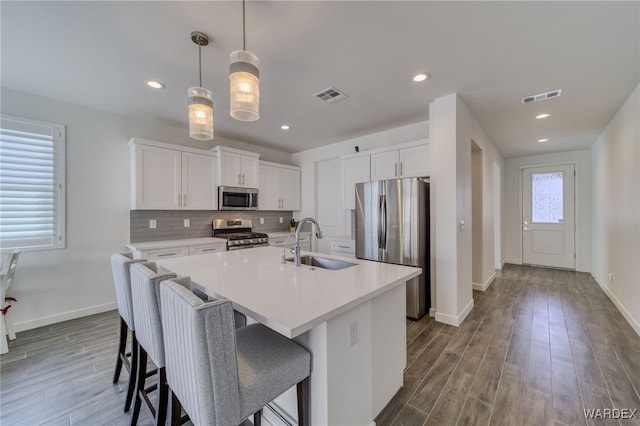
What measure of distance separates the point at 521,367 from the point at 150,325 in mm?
2836

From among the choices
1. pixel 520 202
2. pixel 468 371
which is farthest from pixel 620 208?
pixel 468 371

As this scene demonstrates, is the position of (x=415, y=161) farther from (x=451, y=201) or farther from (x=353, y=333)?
(x=353, y=333)

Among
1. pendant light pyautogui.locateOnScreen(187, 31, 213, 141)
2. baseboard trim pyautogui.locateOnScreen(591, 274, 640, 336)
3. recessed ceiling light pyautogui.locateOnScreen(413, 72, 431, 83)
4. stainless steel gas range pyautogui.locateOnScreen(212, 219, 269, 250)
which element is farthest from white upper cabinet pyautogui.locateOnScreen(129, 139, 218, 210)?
baseboard trim pyautogui.locateOnScreen(591, 274, 640, 336)

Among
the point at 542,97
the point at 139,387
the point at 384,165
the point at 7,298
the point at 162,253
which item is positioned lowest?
the point at 139,387

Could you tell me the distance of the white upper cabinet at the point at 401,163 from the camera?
3428 millimetres

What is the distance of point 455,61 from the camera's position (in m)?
2.23

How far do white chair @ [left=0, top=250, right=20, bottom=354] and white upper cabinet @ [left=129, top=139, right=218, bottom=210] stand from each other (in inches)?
46.8

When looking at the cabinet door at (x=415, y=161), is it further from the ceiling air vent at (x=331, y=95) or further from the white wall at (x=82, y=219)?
the white wall at (x=82, y=219)

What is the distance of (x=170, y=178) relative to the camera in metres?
3.66

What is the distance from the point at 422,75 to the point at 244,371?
279 cm

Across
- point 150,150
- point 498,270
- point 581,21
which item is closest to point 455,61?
point 581,21

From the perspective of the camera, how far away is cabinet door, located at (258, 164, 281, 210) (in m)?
4.86

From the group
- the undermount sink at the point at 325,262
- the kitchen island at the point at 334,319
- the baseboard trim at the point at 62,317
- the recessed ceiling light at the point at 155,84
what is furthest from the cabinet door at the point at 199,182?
the undermount sink at the point at 325,262

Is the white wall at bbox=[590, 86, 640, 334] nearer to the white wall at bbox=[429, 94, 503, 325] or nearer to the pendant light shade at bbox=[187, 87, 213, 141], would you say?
the white wall at bbox=[429, 94, 503, 325]
